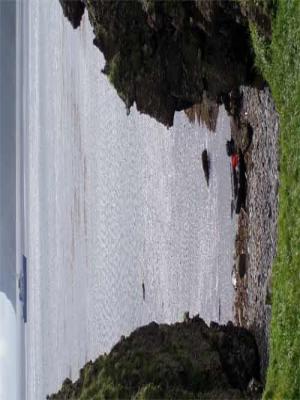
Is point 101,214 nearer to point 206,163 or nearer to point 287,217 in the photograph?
point 206,163

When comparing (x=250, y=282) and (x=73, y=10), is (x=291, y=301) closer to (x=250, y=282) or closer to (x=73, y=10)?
(x=250, y=282)

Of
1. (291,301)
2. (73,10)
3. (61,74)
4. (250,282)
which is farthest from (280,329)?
(61,74)

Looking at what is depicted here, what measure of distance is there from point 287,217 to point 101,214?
6.75 metres

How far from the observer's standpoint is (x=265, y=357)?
5094 mm

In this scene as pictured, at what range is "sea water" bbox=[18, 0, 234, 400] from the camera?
727 centimetres

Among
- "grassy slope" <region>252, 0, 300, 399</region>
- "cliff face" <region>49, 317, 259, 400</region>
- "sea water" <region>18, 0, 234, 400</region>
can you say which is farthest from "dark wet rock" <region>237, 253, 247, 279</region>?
"grassy slope" <region>252, 0, 300, 399</region>

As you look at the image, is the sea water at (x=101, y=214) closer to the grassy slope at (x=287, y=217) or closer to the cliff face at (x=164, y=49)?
the cliff face at (x=164, y=49)

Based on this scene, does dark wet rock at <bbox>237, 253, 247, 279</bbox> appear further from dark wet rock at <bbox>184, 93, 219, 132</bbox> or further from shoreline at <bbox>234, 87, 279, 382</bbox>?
dark wet rock at <bbox>184, 93, 219, 132</bbox>

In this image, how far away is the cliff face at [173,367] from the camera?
445 centimetres

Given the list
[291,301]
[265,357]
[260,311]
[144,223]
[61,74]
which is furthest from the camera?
[61,74]

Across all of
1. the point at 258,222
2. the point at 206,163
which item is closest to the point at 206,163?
the point at 206,163

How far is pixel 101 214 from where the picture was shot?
10961 mm

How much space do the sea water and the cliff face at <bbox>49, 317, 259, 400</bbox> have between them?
2.49 ft

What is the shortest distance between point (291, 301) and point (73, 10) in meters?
2.25
